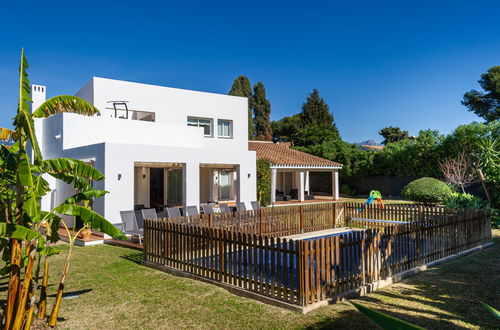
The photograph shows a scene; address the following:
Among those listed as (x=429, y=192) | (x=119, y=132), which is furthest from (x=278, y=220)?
(x=429, y=192)

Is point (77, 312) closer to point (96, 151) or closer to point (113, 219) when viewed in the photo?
point (113, 219)

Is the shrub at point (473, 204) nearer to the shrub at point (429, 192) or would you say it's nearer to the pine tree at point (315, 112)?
the shrub at point (429, 192)

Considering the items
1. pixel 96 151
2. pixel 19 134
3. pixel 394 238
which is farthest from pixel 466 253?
pixel 96 151

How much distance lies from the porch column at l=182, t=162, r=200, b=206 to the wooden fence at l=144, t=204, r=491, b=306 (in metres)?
4.57

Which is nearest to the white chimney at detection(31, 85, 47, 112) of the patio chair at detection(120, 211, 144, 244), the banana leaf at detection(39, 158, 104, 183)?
the patio chair at detection(120, 211, 144, 244)

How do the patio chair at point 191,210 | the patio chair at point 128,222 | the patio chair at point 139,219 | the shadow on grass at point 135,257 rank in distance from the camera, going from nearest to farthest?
the shadow on grass at point 135,257
the patio chair at point 128,222
the patio chair at point 139,219
the patio chair at point 191,210

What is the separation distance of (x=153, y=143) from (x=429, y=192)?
1619 cm

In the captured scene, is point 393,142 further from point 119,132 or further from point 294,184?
point 119,132

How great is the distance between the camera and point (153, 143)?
64.6ft

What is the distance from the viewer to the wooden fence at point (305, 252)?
6.95 m

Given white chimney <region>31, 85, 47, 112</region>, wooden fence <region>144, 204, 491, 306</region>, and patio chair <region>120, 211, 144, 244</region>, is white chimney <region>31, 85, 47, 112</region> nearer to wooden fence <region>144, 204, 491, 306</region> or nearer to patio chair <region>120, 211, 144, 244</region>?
patio chair <region>120, 211, 144, 244</region>

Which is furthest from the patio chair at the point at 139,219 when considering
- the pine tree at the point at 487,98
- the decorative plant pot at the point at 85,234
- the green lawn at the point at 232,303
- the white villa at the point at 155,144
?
the pine tree at the point at 487,98

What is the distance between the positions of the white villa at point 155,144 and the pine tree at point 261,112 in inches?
1389

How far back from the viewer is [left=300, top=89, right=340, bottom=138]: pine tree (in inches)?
2559
